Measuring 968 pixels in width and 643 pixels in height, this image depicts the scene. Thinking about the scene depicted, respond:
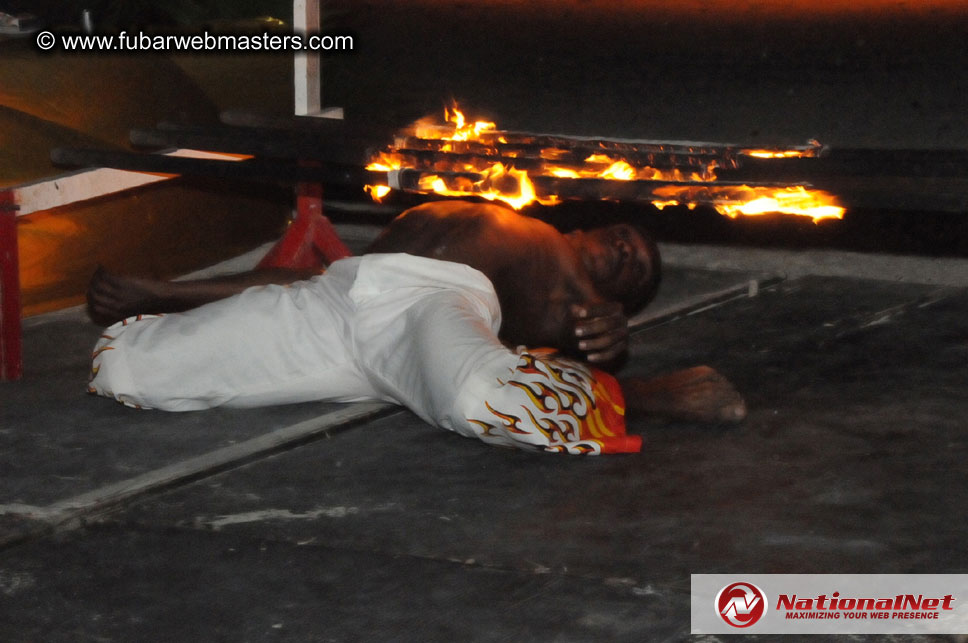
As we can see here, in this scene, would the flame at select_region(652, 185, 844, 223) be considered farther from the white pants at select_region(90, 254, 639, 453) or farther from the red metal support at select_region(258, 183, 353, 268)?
the red metal support at select_region(258, 183, 353, 268)

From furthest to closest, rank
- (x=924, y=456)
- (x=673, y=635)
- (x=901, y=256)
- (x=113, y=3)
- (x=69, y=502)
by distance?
1. (x=901, y=256)
2. (x=113, y=3)
3. (x=924, y=456)
4. (x=69, y=502)
5. (x=673, y=635)

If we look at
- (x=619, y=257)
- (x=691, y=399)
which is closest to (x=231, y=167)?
(x=619, y=257)

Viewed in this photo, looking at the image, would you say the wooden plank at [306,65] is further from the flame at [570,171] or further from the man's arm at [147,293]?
the man's arm at [147,293]

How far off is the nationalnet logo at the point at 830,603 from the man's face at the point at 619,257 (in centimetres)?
122

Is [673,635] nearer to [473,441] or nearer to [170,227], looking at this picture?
[473,441]

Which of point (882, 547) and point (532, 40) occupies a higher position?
point (532, 40)

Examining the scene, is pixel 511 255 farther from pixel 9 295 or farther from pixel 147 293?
pixel 9 295

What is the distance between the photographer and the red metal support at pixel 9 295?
3.24 meters

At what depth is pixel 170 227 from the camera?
432cm

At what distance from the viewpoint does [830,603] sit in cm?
199

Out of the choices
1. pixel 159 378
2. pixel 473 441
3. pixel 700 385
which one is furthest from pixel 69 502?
pixel 700 385

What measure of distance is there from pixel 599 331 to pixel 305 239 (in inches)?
64.8

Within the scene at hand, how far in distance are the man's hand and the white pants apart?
0.09 meters

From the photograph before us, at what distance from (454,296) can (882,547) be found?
41.1 inches
